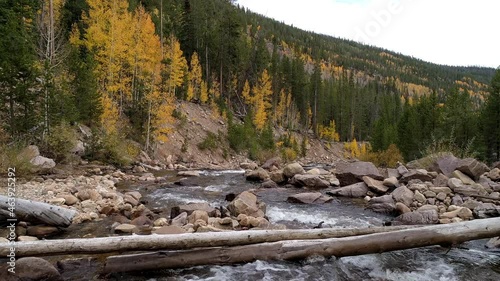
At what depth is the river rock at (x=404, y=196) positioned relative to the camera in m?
11.5

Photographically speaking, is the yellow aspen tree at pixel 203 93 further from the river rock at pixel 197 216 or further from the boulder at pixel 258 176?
the river rock at pixel 197 216

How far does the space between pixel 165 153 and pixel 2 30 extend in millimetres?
12615

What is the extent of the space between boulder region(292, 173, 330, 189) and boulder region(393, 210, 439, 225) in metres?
6.11

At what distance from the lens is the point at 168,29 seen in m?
38.4

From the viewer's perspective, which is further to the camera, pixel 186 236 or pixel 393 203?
pixel 393 203

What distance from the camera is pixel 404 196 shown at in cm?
1173

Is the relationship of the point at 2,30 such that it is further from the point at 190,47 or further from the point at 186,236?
the point at 190,47

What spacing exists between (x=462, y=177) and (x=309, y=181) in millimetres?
6453

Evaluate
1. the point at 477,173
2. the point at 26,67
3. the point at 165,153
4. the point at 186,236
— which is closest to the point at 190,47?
the point at 165,153

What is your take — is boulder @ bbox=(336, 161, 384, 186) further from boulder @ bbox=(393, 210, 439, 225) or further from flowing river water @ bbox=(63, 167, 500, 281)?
flowing river water @ bbox=(63, 167, 500, 281)

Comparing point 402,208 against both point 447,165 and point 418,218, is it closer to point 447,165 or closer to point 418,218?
point 418,218

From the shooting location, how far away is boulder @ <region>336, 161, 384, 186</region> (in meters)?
15.1

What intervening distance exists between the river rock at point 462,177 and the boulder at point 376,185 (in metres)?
2.89

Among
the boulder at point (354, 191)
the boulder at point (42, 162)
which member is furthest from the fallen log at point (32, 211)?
the boulder at point (354, 191)
